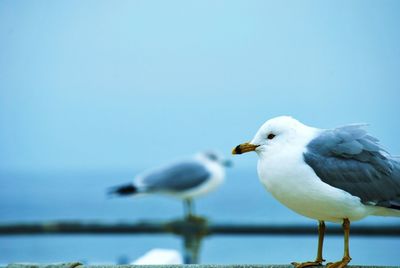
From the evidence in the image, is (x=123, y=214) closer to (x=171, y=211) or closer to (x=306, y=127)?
(x=171, y=211)

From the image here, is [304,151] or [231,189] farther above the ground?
[231,189]

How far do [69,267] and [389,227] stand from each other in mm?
2415

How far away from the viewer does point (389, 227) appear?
4297mm

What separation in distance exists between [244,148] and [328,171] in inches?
13.0

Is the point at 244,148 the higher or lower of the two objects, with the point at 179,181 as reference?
lower

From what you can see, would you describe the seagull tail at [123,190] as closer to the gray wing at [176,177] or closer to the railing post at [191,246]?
the gray wing at [176,177]

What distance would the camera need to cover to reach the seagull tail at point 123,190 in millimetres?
7227

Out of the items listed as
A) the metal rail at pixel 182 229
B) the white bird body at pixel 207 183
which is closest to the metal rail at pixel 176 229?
the metal rail at pixel 182 229

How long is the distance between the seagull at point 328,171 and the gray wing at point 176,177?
4.70 m

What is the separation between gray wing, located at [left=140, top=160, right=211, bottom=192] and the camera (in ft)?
23.9

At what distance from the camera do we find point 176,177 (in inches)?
289

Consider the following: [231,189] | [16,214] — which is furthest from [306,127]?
[231,189]

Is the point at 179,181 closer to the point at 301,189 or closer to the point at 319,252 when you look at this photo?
the point at 319,252

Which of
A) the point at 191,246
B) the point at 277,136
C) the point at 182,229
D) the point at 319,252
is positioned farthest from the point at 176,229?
the point at 277,136
